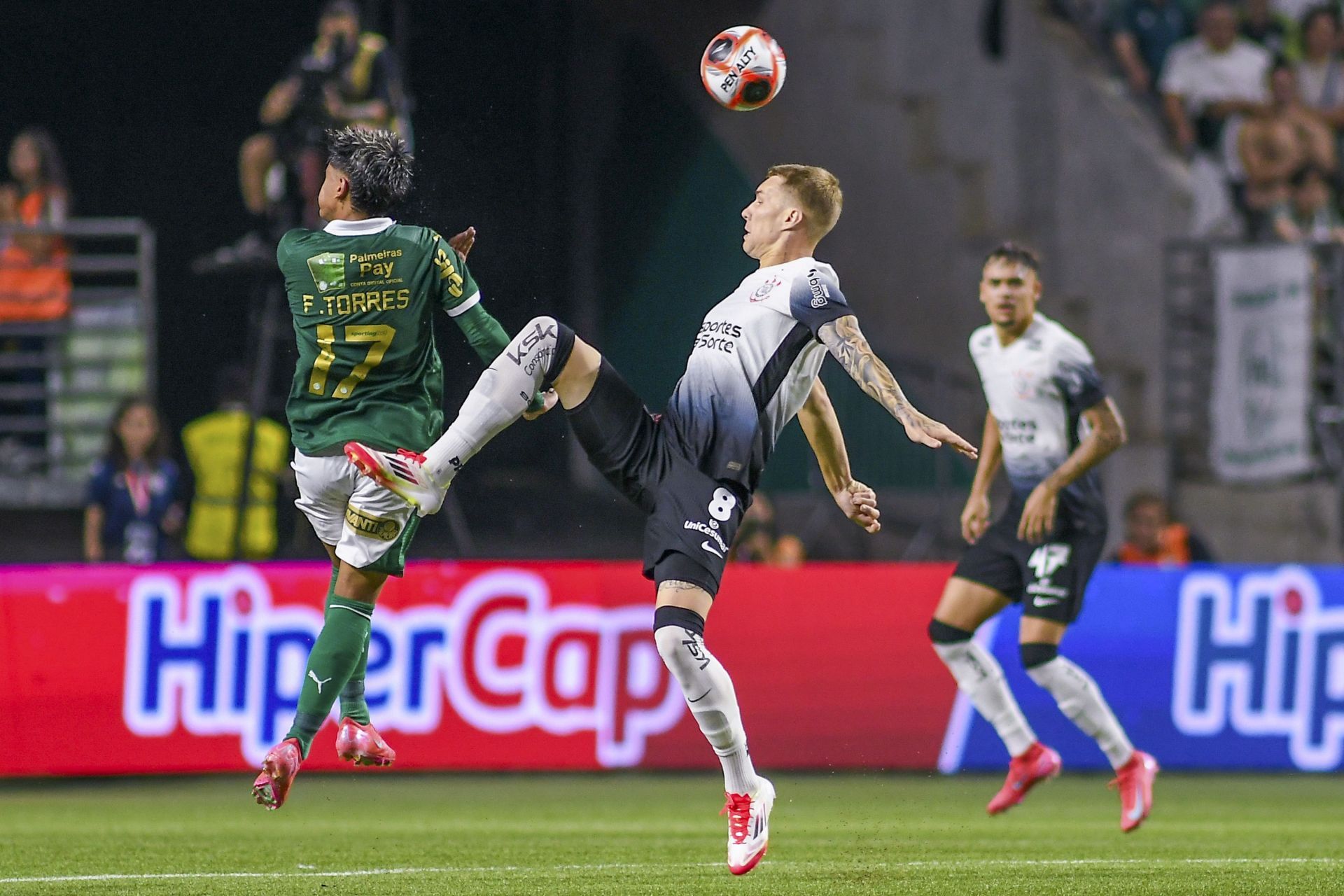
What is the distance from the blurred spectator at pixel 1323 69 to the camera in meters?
15.0

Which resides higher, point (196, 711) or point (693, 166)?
point (693, 166)

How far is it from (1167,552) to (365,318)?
260 inches

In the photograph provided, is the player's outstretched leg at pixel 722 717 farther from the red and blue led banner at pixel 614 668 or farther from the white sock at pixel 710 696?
the red and blue led banner at pixel 614 668

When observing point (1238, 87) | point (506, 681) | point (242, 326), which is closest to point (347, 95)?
point (506, 681)

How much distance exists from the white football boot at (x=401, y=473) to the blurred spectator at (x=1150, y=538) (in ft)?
19.9

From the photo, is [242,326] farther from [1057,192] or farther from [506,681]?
[1057,192]

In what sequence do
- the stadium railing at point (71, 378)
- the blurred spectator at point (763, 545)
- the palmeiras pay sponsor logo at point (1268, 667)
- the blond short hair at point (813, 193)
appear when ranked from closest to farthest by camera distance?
the blond short hair at point (813, 193) < the palmeiras pay sponsor logo at point (1268, 667) < the blurred spectator at point (763, 545) < the stadium railing at point (71, 378)

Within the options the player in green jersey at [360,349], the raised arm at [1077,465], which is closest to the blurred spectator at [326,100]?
the player in green jersey at [360,349]

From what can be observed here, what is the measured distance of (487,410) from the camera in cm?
638

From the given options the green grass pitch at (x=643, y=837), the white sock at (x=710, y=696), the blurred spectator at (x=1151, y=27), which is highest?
the blurred spectator at (x=1151, y=27)

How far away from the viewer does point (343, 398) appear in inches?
260

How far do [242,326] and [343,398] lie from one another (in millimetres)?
7706

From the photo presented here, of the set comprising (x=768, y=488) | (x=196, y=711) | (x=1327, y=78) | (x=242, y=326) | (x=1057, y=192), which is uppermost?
(x=1327, y=78)

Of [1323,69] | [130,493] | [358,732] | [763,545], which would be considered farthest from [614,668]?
[1323,69]
